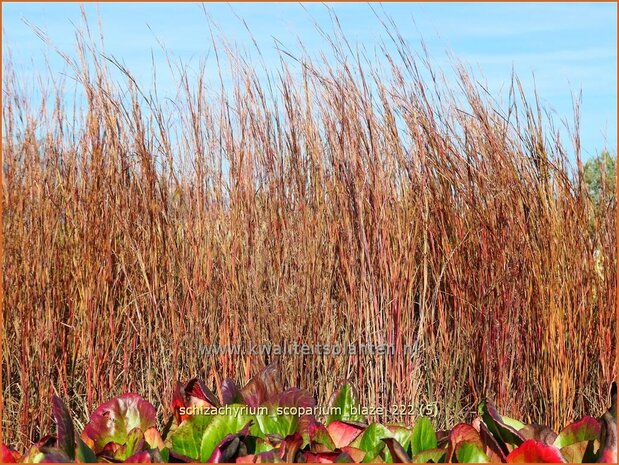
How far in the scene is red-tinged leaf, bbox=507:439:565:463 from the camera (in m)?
1.68

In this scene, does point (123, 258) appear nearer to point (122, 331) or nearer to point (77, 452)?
point (122, 331)

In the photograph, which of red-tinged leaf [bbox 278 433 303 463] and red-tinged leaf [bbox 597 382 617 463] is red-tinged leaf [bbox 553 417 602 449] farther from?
red-tinged leaf [bbox 278 433 303 463]

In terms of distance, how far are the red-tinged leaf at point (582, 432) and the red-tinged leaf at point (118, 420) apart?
3.50 ft

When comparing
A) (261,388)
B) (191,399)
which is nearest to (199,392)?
(191,399)

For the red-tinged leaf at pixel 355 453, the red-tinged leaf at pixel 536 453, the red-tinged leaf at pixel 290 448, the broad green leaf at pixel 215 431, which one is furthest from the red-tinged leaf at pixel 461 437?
the broad green leaf at pixel 215 431

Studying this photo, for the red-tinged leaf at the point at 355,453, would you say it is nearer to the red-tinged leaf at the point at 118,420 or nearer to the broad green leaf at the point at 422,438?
the broad green leaf at the point at 422,438

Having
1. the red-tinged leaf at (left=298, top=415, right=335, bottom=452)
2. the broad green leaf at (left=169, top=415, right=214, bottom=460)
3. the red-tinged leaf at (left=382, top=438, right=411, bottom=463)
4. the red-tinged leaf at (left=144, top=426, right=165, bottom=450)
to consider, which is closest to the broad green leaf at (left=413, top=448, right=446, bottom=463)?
the red-tinged leaf at (left=382, top=438, right=411, bottom=463)

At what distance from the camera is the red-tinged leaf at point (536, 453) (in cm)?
168

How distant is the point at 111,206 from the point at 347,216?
3.16 ft

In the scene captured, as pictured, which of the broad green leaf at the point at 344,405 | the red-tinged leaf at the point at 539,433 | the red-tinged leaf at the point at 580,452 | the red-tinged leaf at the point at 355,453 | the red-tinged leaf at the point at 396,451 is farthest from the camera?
the broad green leaf at the point at 344,405

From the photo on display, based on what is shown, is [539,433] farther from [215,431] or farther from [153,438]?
[153,438]

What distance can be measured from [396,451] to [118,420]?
2.53ft

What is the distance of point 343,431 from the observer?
1927mm

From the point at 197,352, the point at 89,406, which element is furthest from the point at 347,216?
the point at 89,406
